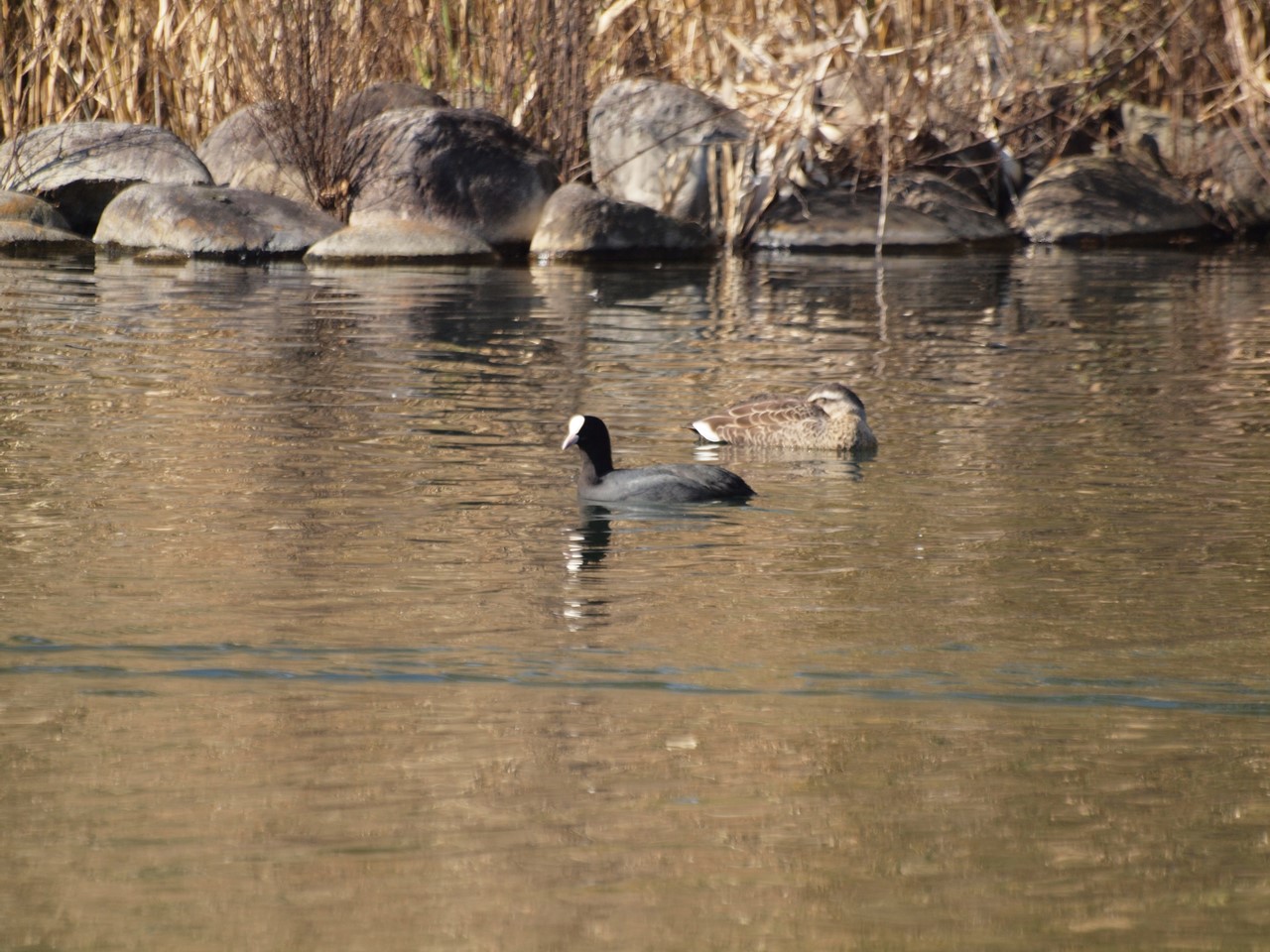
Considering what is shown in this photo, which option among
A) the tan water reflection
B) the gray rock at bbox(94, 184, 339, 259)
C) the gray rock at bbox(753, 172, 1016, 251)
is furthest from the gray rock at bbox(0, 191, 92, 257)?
the tan water reflection

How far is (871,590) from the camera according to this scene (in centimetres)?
747

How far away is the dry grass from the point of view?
21.4 m

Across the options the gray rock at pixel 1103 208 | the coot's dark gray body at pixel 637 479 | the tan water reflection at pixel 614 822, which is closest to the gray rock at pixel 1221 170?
the gray rock at pixel 1103 208

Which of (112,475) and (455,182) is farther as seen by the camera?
(455,182)

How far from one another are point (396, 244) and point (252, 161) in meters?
2.25

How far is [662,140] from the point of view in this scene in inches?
870

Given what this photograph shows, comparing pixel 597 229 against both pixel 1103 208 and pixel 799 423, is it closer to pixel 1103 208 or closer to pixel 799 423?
pixel 1103 208

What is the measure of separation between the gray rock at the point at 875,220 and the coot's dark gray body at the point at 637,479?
13437mm

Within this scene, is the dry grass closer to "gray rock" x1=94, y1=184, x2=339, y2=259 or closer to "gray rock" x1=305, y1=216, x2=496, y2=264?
"gray rock" x1=94, y1=184, x2=339, y2=259

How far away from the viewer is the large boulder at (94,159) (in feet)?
70.7

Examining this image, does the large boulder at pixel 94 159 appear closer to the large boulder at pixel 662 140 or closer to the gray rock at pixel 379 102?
the gray rock at pixel 379 102

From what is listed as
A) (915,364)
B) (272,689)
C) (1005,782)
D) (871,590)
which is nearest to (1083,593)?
(871,590)

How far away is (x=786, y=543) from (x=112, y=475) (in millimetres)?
3278

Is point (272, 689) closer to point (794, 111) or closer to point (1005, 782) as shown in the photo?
point (1005, 782)
